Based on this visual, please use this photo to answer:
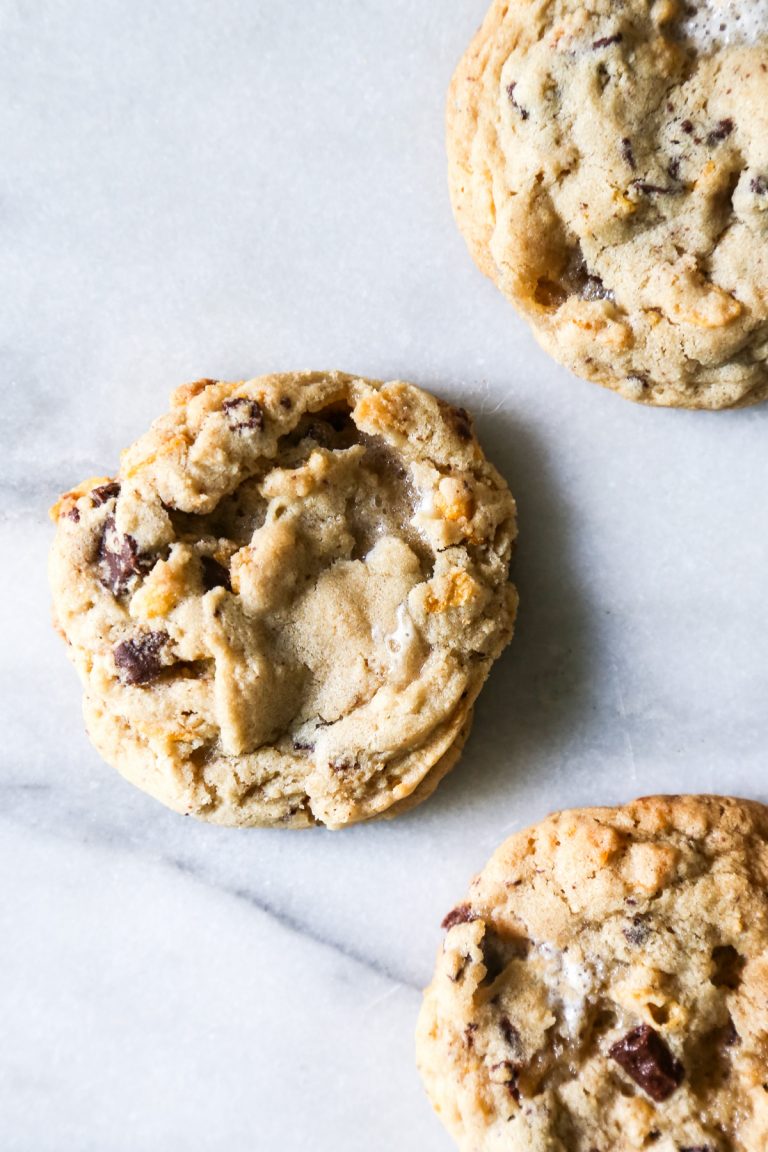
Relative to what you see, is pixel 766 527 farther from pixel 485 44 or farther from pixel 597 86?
pixel 485 44

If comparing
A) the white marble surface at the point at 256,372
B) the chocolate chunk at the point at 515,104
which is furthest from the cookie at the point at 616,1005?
the chocolate chunk at the point at 515,104

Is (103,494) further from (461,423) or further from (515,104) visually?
(515,104)

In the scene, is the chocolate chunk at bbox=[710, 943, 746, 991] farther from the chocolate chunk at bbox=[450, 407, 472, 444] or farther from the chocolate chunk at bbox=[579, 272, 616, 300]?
the chocolate chunk at bbox=[579, 272, 616, 300]

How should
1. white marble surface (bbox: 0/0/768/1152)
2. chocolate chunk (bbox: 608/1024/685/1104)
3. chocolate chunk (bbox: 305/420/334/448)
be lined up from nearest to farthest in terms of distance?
chocolate chunk (bbox: 608/1024/685/1104)
chocolate chunk (bbox: 305/420/334/448)
white marble surface (bbox: 0/0/768/1152)

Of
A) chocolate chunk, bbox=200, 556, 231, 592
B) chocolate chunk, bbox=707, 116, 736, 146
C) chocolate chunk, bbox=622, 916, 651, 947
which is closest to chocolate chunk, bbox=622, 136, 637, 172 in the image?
chocolate chunk, bbox=707, 116, 736, 146

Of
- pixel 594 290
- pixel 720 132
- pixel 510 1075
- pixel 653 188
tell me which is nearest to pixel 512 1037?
pixel 510 1075

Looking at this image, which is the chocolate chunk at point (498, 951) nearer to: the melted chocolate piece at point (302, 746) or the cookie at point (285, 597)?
the cookie at point (285, 597)
